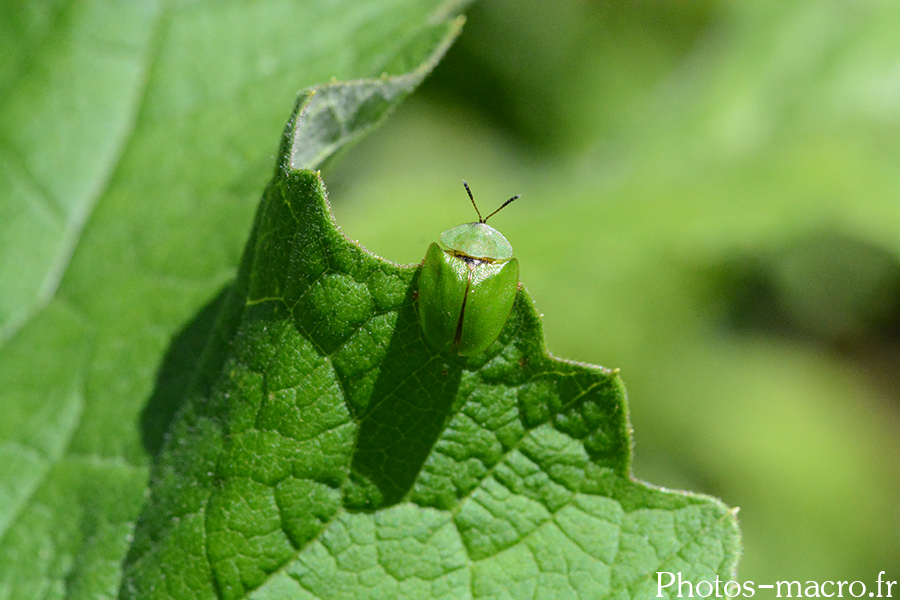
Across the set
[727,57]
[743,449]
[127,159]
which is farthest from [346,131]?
[743,449]

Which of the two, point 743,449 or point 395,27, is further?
point 743,449

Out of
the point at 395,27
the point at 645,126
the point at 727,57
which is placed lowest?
the point at 395,27

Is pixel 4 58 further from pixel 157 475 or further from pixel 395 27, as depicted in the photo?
pixel 157 475

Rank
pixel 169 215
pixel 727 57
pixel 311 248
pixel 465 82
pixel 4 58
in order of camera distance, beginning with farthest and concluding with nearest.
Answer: pixel 465 82
pixel 727 57
pixel 4 58
pixel 169 215
pixel 311 248

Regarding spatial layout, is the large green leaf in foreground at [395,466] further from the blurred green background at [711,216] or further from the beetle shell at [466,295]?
the blurred green background at [711,216]

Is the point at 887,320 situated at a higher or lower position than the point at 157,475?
higher

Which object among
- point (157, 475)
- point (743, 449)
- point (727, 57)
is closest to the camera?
point (157, 475)
